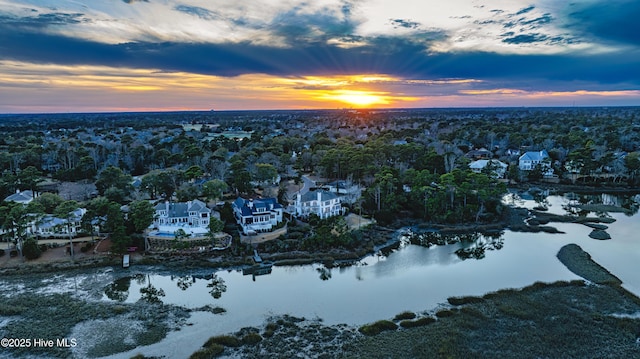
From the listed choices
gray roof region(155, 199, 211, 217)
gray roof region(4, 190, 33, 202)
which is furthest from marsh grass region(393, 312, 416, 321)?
gray roof region(4, 190, 33, 202)

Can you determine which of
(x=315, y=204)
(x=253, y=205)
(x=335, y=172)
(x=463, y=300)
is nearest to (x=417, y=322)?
(x=463, y=300)

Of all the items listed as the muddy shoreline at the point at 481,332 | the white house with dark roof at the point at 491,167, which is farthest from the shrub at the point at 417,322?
the white house with dark roof at the point at 491,167

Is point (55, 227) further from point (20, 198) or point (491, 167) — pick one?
point (491, 167)

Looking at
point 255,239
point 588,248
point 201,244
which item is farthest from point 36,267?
point 588,248

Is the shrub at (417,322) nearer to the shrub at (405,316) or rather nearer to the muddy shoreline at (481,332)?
the muddy shoreline at (481,332)

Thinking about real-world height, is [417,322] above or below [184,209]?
below

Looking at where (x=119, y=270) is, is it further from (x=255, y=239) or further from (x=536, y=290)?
(x=536, y=290)
